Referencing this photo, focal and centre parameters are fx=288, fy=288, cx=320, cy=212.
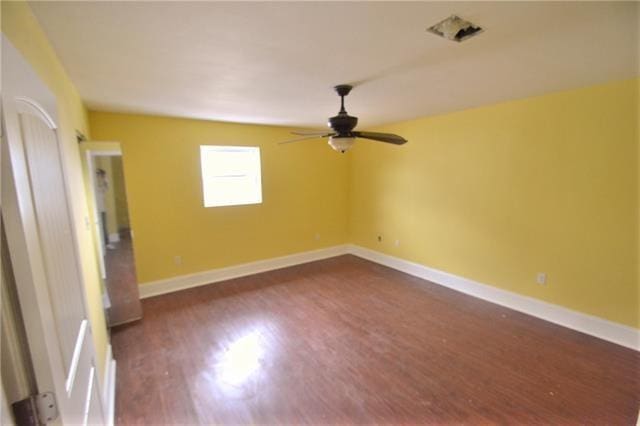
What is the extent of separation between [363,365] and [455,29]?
7.71 feet

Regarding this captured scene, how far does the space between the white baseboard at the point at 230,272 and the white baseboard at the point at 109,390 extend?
1.44 metres

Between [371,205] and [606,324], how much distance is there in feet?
10.2

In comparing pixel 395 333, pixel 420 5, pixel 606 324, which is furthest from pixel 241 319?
pixel 606 324

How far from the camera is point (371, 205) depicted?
4926 mm

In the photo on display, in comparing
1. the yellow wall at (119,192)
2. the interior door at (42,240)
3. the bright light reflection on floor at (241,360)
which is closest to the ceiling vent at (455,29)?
the interior door at (42,240)

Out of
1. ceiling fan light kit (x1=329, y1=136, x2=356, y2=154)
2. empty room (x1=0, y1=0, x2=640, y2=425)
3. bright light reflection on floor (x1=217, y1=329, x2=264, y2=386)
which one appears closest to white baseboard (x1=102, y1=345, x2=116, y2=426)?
empty room (x1=0, y1=0, x2=640, y2=425)

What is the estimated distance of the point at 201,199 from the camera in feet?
13.0

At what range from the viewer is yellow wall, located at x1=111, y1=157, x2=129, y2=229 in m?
2.83

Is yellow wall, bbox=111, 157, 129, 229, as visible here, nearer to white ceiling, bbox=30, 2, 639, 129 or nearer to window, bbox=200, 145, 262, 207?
white ceiling, bbox=30, 2, 639, 129

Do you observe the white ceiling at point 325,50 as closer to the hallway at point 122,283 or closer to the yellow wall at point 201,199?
the yellow wall at point 201,199

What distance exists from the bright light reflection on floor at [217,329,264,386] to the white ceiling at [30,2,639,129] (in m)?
2.24

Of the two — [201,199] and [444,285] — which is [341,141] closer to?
[201,199]

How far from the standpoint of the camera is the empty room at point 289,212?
3.91ft

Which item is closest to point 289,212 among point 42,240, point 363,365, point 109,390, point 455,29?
point 363,365
